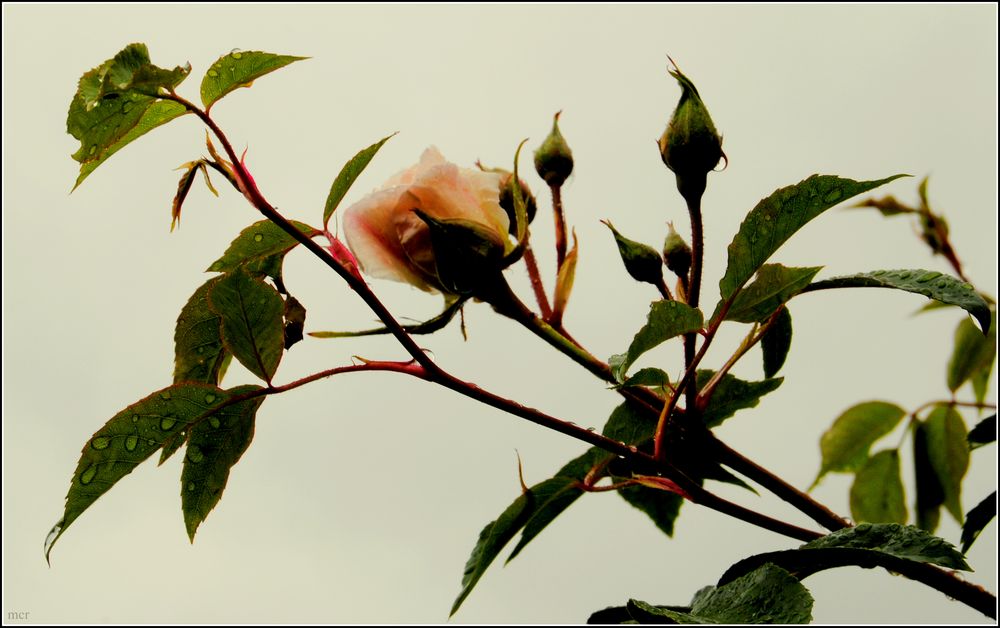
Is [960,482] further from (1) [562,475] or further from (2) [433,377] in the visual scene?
(2) [433,377]

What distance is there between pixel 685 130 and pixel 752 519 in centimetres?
28

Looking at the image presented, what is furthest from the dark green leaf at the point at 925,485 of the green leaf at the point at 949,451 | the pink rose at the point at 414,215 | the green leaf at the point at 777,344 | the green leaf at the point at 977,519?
the pink rose at the point at 414,215

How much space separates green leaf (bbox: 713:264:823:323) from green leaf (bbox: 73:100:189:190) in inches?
15.2

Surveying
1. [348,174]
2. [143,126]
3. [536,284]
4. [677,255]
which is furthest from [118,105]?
[677,255]

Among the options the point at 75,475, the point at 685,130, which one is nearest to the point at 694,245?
the point at 685,130

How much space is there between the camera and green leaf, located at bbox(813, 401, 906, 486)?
3.69 feet

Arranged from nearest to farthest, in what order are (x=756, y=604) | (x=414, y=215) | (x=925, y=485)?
(x=756, y=604), (x=414, y=215), (x=925, y=485)

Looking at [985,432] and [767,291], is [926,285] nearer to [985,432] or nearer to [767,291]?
[767,291]

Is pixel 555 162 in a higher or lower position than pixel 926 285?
higher

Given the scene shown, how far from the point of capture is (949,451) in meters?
1.11

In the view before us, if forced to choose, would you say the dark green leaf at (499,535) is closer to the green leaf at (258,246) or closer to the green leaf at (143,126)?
the green leaf at (258,246)

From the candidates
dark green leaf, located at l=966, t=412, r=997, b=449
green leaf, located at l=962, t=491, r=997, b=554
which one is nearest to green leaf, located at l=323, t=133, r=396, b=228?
green leaf, located at l=962, t=491, r=997, b=554

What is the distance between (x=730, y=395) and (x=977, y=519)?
0.84 feet

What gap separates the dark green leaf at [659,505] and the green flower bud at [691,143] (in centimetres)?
34
